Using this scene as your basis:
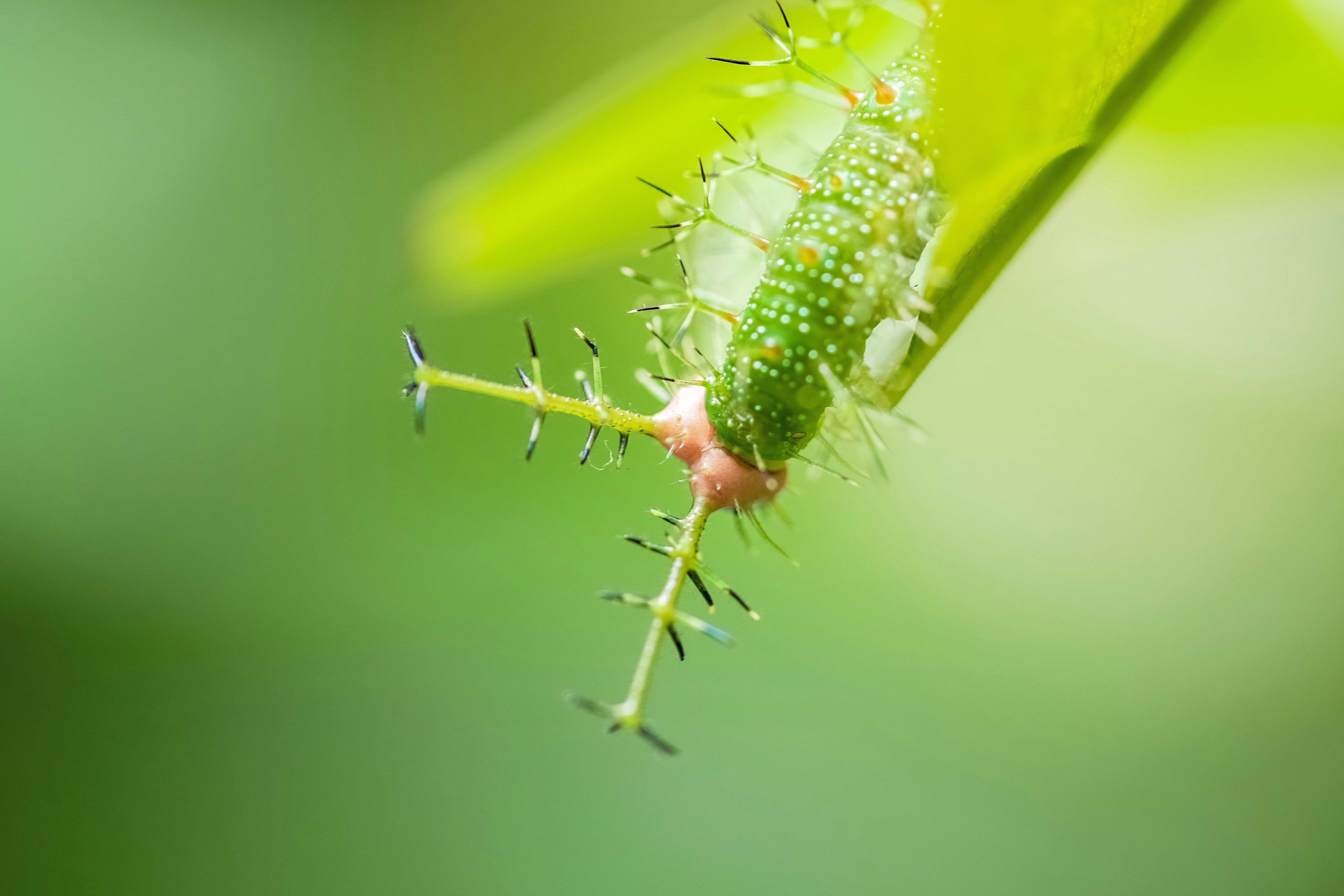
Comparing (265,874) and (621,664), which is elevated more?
(621,664)

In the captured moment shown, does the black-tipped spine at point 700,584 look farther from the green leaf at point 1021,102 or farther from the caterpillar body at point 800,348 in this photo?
the green leaf at point 1021,102

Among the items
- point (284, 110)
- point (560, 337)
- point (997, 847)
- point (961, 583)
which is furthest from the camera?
point (284, 110)

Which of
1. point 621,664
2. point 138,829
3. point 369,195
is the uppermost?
point 369,195

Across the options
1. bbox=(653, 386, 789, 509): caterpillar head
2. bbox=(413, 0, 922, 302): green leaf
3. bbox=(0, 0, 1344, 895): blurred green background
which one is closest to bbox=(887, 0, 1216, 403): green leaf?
bbox=(653, 386, 789, 509): caterpillar head

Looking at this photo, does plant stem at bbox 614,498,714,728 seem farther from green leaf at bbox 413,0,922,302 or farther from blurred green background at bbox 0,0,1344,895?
blurred green background at bbox 0,0,1344,895

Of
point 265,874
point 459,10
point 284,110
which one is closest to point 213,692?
point 265,874

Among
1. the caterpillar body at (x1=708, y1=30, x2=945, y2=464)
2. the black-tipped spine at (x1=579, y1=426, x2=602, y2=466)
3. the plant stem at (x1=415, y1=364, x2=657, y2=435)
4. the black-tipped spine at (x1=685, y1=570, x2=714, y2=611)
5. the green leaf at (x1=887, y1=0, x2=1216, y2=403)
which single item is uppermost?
the green leaf at (x1=887, y1=0, x2=1216, y2=403)

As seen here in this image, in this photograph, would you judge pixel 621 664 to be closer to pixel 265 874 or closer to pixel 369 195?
pixel 265 874
